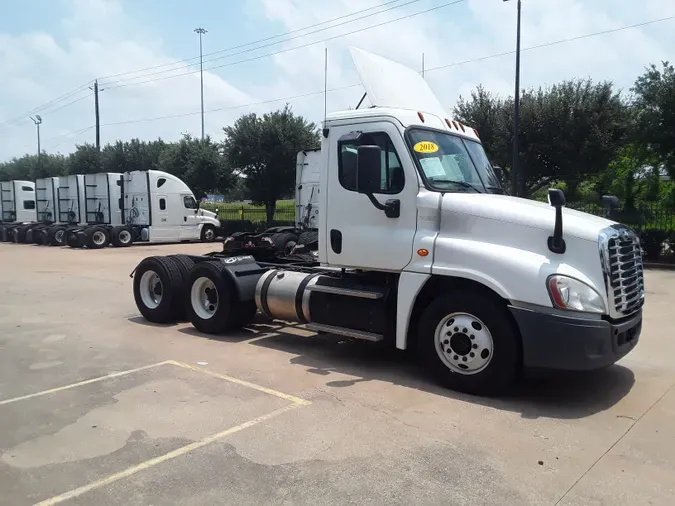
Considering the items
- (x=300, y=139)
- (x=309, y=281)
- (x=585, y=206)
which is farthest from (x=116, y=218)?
(x=309, y=281)

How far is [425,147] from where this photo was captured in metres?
6.19

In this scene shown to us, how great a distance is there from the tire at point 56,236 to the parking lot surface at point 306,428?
2247 cm

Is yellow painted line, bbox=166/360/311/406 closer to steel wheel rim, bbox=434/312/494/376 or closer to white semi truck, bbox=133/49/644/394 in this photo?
white semi truck, bbox=133/49/644/394

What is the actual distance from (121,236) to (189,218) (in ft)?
11.1

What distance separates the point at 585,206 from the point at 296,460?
2041 centimetres

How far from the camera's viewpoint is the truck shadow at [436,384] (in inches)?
212

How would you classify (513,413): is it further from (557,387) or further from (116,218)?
(116,218)

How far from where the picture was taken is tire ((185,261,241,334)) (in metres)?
7.92

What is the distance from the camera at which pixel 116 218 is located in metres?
28.4

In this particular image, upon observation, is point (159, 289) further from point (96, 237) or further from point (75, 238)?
point (75, 238)

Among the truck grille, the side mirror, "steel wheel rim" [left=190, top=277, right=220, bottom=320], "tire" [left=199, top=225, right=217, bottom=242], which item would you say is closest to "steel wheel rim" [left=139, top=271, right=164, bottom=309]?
"steel wheel rim" [left=190, top=277, right=220, bottom=320]

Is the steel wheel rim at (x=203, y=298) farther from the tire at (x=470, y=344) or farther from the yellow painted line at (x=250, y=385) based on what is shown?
the tire at (x=470, y=344)

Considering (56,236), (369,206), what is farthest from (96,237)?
(369,206)

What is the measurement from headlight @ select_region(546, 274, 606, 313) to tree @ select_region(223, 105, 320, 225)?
1025 inches
